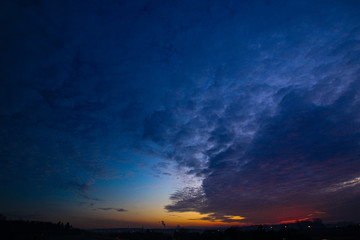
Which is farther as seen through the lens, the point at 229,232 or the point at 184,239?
the point at 184,239

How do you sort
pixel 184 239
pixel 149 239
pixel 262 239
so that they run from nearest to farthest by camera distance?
pixel 262 239, pixel 184 239, pixel 149 239

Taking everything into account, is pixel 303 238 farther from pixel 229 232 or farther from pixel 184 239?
pixel 184 239

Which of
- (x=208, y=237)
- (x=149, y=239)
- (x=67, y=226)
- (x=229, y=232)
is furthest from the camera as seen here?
(x=67, y=226)

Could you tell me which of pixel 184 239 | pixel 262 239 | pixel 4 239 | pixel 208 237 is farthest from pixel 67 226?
pixel 262 239

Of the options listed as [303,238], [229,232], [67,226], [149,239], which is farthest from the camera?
[67,226]

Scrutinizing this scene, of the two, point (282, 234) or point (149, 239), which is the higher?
point (282, 234)

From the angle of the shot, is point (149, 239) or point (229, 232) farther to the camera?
point (149, 239)

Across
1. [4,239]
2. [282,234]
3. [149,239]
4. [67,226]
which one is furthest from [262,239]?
[67,226]

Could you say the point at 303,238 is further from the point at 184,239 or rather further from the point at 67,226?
the point at 67,226

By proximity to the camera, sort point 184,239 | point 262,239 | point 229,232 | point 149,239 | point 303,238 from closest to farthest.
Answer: point 303,238 < point 262,239 < point 229,232 < point 184,239 < point 149,239

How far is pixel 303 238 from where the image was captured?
54.8 metres

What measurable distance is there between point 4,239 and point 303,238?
338 feet

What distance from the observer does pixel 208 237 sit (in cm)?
6788

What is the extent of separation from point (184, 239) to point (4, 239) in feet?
227
